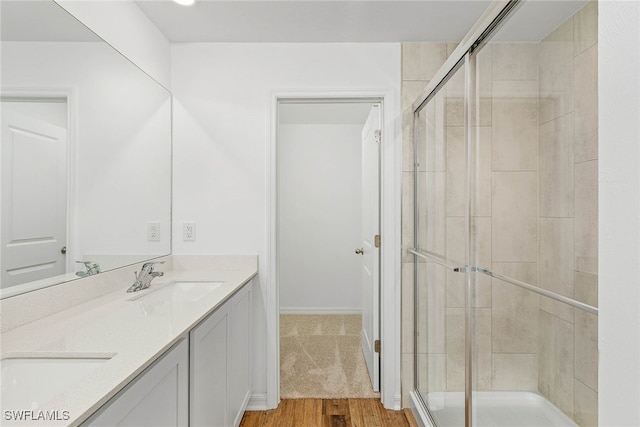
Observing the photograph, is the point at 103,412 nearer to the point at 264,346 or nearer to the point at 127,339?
the point at 127,339

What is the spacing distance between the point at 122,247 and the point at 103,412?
4.19ft

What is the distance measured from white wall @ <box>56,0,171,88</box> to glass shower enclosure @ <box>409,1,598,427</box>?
1.66 meters

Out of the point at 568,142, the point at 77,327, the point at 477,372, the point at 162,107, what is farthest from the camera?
the point at 162,107

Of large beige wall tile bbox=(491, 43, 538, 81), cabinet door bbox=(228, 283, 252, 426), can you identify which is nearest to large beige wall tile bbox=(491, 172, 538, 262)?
large beige wall tile bbox=(491, 43, 538, 81)

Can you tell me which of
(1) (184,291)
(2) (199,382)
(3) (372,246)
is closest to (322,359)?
(3) (372,246)

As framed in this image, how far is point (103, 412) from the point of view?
2.58 ft

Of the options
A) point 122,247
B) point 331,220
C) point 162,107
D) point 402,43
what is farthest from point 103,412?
point 331,220

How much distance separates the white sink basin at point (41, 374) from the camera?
94cm

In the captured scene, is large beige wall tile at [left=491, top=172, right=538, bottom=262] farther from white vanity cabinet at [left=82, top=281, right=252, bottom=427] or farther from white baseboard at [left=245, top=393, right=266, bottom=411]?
white baseboard at [left=245, top=393, right=266, bottom=411]

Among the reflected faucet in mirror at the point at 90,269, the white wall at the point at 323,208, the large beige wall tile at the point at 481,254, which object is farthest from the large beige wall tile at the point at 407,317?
the white wall at the point at 323,208

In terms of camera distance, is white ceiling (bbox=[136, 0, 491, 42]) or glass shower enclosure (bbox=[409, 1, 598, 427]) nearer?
glass shower enclosure (bbox=[409, 1, 598, 427])

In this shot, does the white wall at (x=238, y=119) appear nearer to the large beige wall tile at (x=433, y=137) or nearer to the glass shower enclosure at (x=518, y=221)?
the large beige wall tile at (x=433, y=137)

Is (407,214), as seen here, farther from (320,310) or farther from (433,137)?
(320,310)

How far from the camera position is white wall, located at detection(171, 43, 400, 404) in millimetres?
2338
